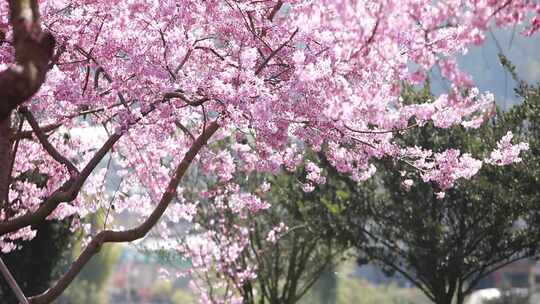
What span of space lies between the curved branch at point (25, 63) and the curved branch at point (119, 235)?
338 cm

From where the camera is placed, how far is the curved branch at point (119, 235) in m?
7.57

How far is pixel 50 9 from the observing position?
27.3 ft

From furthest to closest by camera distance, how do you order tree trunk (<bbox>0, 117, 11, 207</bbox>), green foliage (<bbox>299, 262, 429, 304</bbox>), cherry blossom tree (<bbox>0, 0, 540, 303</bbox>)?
green foliage (<bbox>299, 262, 429, 304</bbox>) < tree trunk (<bbox>0, 117, 11, 207</bbox>) < cherry blossom tree (<bbox>0, 0, 540, 303</bbox>)

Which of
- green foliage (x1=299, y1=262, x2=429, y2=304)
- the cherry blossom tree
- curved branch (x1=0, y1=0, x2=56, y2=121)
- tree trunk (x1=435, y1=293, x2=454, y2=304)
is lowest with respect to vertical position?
curved branch (x1=0, y1=0, x2=56, y2=121)

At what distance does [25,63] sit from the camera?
4.06m

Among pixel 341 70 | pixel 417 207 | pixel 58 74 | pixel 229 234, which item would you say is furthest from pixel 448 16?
pixel 229 234

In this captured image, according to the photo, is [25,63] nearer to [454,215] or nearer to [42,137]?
[42,137]

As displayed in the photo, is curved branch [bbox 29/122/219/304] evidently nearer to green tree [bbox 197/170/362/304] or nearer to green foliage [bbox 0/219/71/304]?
green foliage [bbox 0/219/71/304]

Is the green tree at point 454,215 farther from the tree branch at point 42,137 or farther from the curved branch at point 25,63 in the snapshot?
the curved branch at point 25,63

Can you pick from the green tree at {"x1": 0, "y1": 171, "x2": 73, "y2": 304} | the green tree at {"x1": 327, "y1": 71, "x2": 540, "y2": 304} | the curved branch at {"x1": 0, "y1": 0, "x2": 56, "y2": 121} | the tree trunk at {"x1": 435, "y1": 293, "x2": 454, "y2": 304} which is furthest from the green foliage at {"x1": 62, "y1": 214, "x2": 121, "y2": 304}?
the curved branch at {"x1": 0, "y1": 0, "x2": 56, "y2": 121}

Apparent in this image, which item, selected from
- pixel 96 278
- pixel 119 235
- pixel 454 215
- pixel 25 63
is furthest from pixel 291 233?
pixel 96 278

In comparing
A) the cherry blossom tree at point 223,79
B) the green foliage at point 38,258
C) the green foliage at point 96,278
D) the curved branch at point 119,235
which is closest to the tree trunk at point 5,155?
the cherry blossom tree at point 223,79

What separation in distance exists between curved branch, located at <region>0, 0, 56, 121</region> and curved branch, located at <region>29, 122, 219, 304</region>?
3.38 metres

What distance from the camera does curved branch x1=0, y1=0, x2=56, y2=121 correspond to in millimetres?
3953
